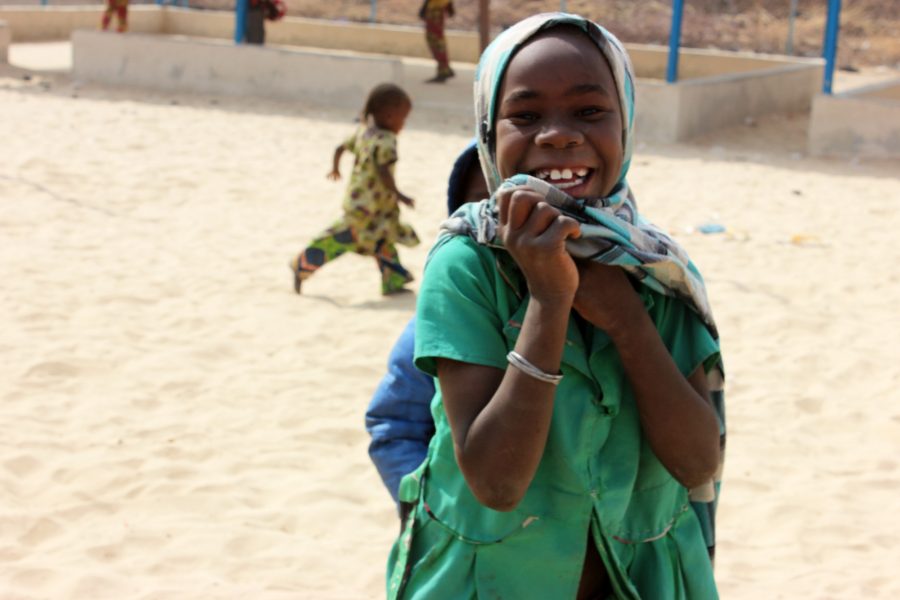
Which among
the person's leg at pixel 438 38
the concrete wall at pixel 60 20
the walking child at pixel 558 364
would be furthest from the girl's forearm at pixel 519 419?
the concrete wall at pixel 60 20

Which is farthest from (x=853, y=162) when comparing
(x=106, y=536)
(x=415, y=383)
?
(x=415, y=383)

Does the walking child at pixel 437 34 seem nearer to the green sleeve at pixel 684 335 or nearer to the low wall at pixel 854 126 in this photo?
the low wall at pixel 854 126

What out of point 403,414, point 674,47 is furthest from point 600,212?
point 674,47

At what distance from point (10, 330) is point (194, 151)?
5172 mm

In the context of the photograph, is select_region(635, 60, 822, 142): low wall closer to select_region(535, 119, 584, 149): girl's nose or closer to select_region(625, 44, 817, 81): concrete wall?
select_region(625, 44, 817, 81): concrete wall

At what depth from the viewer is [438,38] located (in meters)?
16.7

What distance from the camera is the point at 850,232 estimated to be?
8.68 m

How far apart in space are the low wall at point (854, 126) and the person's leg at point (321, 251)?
7.22 metres

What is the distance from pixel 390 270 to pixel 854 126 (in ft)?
23.7

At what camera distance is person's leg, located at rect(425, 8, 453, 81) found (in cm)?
1656

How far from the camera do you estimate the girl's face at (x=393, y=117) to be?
6.64m

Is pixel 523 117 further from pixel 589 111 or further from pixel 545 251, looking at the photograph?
pixel 545 251

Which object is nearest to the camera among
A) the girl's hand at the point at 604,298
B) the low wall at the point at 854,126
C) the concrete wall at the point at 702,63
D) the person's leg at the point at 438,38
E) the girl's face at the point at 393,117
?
the girl's hand at the point at 604,298

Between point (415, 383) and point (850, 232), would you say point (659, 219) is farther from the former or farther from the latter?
point (415, 383)
